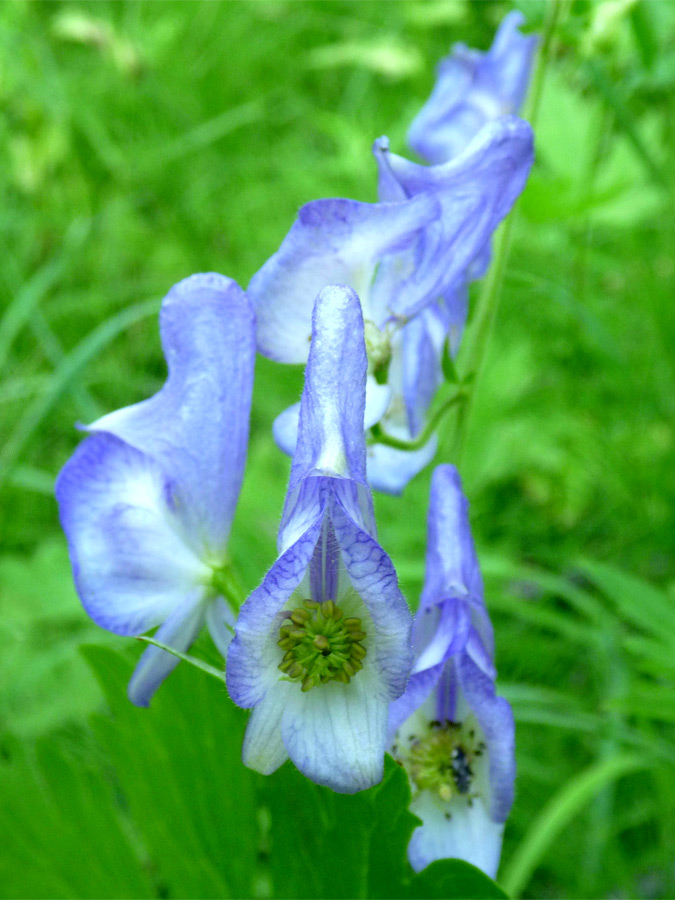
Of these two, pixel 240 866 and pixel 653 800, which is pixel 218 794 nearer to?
pixel 240 866

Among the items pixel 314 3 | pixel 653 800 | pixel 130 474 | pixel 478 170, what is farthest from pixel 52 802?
pixel 314 3

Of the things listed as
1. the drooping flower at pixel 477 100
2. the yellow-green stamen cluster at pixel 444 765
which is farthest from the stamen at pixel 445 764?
the drooping flower at pixel 477 100

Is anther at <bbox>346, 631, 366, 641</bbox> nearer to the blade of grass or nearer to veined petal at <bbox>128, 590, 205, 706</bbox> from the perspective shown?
veined petal at <bbox>128, 590, 205, 706</bbox>

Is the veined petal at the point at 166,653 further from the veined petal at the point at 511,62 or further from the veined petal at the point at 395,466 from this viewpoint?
the veined petal at the point at 511,62

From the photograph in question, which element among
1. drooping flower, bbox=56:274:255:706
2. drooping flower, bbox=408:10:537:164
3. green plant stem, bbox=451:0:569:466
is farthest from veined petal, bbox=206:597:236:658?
drooping flower, bbox=408:10:537:164

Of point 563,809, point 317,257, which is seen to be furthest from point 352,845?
point 563,809

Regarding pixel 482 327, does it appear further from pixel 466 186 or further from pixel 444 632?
pixel 444 632
